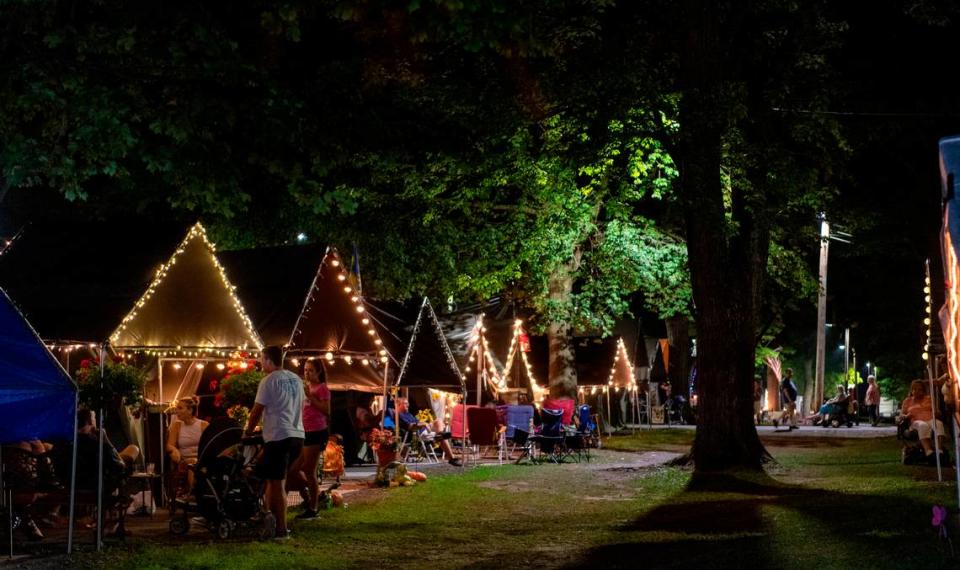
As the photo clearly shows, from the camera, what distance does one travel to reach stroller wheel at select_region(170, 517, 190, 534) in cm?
1107

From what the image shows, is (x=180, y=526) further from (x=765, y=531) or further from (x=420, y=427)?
(x=420, y=427)

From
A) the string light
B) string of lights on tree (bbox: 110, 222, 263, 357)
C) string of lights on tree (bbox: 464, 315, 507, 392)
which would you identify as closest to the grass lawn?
the string light

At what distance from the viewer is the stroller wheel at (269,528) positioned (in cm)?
1043

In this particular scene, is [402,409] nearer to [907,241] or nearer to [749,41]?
[749,41]

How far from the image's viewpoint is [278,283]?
623 inches

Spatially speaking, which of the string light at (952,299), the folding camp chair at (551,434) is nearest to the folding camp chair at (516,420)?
the folding camp chair at (551,434)

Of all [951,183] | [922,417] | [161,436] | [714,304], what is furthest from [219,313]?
[922,417]

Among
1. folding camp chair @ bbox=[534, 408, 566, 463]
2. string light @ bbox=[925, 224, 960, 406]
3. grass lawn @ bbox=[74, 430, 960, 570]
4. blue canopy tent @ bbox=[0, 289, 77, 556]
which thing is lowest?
grass lawn @ bbox=[74, 430, 960, 570]

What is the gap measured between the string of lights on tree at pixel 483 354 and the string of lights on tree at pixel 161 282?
7.68 meters

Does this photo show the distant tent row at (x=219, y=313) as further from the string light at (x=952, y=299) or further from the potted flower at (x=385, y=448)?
the string light at (x=952, y=299)

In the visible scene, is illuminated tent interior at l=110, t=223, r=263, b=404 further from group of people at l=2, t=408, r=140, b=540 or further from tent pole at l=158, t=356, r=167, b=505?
group of people at l=2, t=408, r=140, b=540

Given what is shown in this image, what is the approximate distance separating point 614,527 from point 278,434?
3675 mm

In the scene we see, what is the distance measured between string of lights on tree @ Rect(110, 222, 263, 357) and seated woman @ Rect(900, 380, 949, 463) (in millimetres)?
10815

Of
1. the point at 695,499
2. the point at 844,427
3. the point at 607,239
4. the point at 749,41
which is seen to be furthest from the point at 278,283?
the point at 844,427
